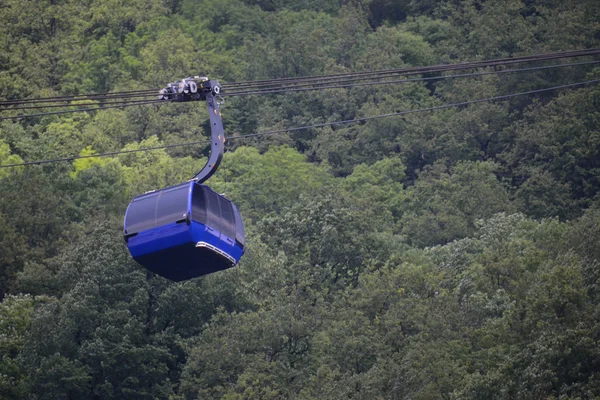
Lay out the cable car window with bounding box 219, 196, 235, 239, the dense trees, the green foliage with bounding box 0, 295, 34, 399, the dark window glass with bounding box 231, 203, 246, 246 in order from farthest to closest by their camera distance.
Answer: the green foliage with bounding box 0, 295, 34, 399, the dense trees, the dark window glass with bounding box 231, 203, 246, 246, the cable car window with bounding box 219, 196, 235, 239

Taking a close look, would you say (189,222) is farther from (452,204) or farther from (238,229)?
(452,204)

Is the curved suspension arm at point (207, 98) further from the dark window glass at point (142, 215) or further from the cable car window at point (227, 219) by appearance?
the dark window glass at point (142, 215)

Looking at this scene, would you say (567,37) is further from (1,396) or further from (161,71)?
(1,396)

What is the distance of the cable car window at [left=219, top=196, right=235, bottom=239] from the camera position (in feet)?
105

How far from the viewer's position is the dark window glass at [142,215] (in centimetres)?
3134

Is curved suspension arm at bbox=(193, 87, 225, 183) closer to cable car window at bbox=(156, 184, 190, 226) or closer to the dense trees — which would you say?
cable car window at bbox=(156, 184, 190, 226)

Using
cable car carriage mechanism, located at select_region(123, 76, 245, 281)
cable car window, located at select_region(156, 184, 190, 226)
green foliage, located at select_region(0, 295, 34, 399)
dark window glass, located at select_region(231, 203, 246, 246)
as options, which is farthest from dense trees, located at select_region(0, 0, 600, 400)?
cable car window, located at select_region(156, 184, 190, 226)

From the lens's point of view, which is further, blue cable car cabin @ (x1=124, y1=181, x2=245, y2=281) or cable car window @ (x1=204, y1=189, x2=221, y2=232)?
cable car window @ (x1=204, y1=189, x2=221, y2=232)

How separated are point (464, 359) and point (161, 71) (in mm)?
50526

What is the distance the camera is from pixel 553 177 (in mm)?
73688

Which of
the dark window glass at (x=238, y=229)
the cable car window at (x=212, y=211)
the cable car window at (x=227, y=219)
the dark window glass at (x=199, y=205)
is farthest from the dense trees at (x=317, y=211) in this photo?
the dark window glass at (x=199, y=205)

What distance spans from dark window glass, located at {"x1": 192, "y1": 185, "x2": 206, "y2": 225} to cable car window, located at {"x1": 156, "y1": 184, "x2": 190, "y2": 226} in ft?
0.65

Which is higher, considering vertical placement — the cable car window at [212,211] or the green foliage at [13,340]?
the green foliage at [13,340]

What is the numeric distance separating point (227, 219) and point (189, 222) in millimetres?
1481
